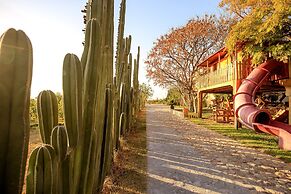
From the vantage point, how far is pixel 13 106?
172 cm

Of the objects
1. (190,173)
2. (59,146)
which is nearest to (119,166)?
(190,173)

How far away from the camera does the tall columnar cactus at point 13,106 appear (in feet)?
5.57

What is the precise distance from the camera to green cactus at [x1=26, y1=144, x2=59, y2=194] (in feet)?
6.43

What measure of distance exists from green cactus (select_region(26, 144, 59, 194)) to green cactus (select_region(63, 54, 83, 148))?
623 mm

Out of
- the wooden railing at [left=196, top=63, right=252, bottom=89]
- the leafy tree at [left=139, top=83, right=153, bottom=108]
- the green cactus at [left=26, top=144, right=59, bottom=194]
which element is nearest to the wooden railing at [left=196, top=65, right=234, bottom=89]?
the wooden railing at [left=196, top=63, right=252, bottom=89]

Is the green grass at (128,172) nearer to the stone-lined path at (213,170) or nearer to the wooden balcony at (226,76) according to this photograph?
the stone-lined path at (213,170)

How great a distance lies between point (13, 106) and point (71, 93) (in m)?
0.89

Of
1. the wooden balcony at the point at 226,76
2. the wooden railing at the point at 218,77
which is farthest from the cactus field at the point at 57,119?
the wooden railing at the point at 218,77

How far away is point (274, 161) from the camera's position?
20.0 feet

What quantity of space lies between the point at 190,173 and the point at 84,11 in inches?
154

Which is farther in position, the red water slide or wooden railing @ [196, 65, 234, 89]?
wooden railing @ [196, 65, 234, 89]

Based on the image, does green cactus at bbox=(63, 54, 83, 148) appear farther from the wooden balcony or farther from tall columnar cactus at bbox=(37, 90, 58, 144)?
the wooden balcony

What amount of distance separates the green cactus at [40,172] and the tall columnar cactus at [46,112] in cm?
64

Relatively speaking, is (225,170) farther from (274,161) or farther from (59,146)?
(59,146)
